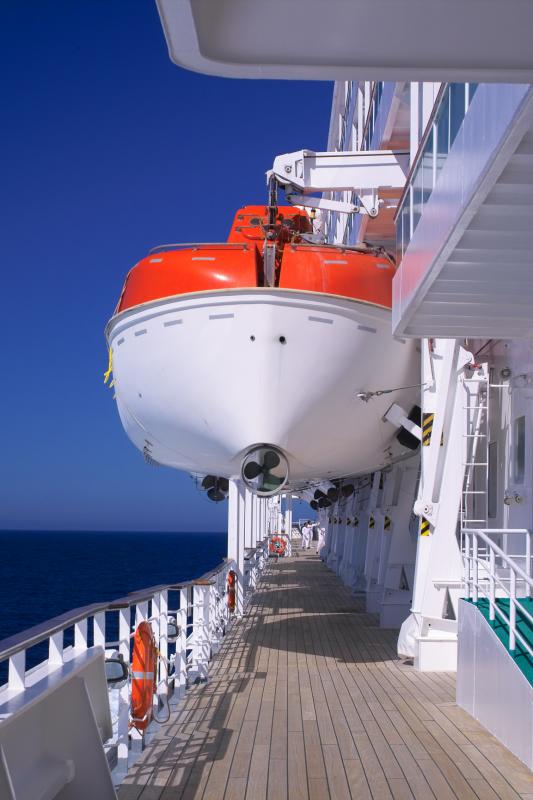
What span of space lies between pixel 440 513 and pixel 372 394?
3.99 ft

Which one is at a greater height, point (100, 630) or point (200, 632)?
point (100, 630)

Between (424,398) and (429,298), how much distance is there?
2529 millimetres

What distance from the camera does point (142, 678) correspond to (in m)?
4.07

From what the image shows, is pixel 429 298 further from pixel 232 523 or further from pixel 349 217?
pixel 349 217

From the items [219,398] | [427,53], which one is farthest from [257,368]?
[427,53]

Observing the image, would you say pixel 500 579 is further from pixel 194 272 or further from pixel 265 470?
pixel 194 272

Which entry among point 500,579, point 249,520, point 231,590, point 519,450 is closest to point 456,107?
point 500,579

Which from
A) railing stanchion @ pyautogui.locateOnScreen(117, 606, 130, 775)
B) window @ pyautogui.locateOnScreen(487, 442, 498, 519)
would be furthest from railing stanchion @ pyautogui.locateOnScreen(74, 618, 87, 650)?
window @ pyautogui.locateOnScreen(487, 442, 498, 519)

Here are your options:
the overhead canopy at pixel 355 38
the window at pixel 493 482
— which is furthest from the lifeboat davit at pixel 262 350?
the overhead canopy at pixel 355 38

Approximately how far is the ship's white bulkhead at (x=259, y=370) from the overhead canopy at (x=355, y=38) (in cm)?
493

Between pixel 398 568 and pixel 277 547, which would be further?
pixel 277 547

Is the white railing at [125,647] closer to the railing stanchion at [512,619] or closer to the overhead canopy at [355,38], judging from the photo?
the overhead canopy at [355,38]

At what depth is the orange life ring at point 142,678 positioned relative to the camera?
159 inches

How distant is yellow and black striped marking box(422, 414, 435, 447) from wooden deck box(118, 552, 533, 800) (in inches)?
78.9
